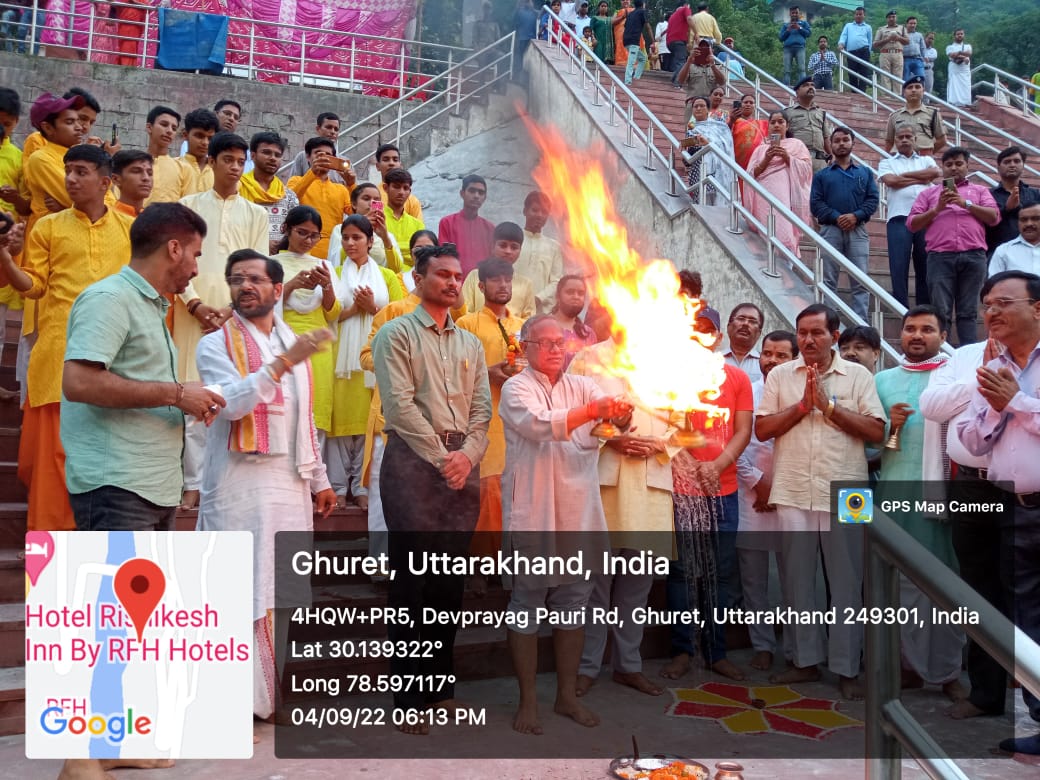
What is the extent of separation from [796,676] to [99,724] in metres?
3.82

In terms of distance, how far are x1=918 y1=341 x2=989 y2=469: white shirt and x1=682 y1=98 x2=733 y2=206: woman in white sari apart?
190 inches

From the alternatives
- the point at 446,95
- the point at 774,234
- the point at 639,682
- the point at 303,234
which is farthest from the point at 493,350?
the point at 446,95

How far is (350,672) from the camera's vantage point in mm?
5180

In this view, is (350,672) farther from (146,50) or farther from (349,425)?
(146,50)

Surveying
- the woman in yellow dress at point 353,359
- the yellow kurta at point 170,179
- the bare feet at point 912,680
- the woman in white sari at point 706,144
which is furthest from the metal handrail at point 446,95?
the bare feet at point 912,680

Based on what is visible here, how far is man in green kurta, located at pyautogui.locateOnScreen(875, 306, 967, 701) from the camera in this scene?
5484mm

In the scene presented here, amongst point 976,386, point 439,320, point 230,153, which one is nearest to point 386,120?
point 230,153

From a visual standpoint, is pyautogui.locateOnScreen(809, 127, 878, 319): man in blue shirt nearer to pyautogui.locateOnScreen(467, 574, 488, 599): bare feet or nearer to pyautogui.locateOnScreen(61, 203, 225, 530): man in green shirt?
pyautogui.locateOnScreen(467, 574, 488, 599): bare feet

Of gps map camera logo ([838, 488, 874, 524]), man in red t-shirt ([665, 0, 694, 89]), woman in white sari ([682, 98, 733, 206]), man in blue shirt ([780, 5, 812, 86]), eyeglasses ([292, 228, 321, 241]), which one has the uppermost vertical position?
man in blue shirt ([780, 5, 812, 86])

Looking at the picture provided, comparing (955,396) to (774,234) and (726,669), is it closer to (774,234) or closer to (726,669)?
(726,669)

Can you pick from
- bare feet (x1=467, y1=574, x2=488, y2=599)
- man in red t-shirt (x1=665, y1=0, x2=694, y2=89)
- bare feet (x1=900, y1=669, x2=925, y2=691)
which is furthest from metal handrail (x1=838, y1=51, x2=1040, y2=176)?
bare feet (x1=467, y1=574, x2=488, y2=599)

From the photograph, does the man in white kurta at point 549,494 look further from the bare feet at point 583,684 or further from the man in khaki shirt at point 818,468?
the man in khaki shirt at point 818,468

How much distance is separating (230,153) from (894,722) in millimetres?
5089

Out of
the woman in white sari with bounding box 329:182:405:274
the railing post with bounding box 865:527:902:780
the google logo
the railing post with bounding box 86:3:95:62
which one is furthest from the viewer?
the railing post with bounding box 86:3:95:62
